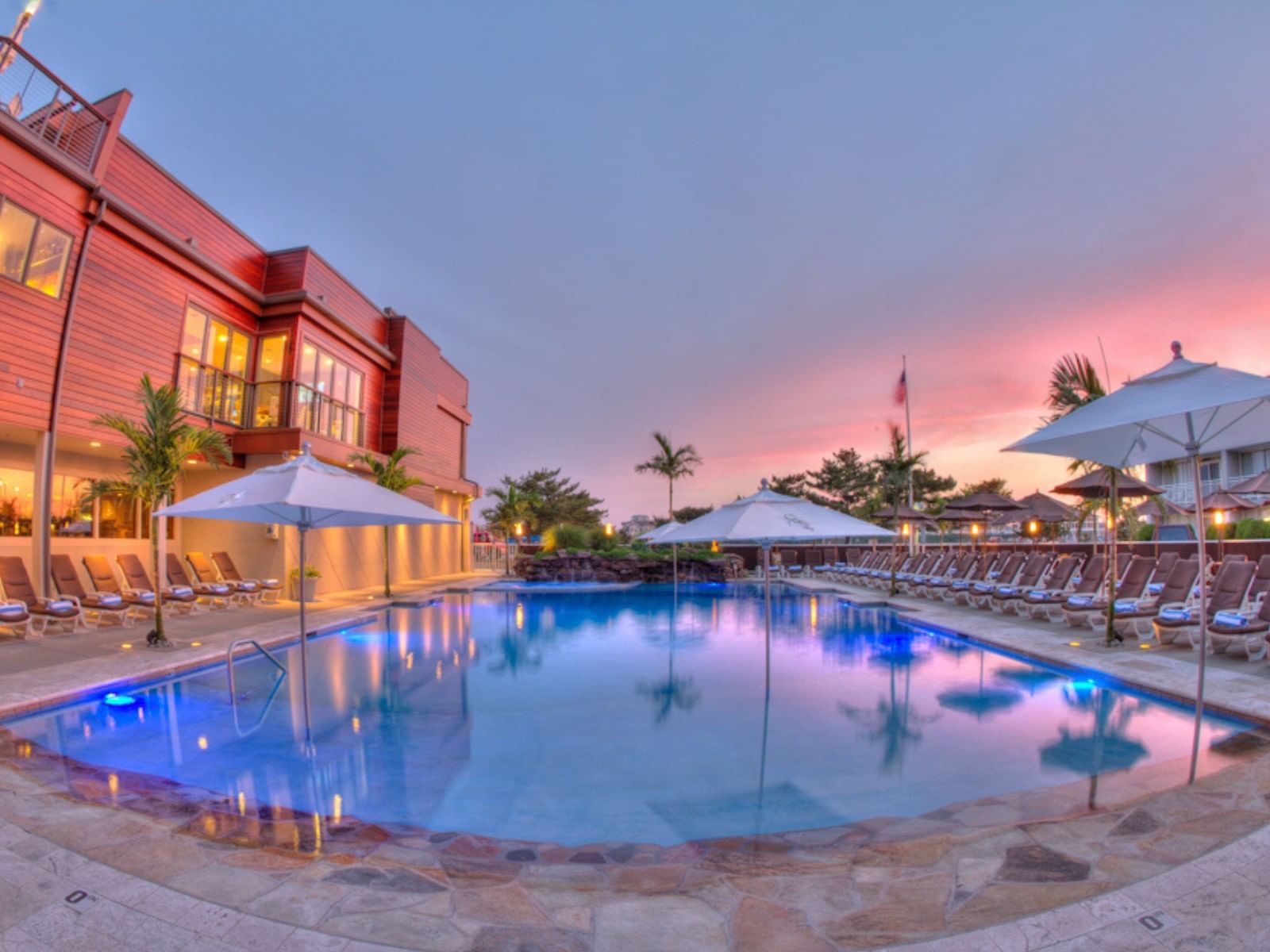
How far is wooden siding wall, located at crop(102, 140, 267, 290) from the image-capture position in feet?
40.0

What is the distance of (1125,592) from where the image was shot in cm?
1145

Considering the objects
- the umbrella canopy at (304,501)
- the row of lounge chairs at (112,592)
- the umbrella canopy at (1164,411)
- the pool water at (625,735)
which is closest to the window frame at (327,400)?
the row of lounge chairs at (112,592)

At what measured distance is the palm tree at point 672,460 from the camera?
3641cm

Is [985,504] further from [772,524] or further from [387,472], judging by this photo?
[387,472]

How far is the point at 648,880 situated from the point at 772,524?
4194mm

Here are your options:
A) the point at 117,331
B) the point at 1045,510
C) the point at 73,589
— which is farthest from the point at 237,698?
the point at 1045,510

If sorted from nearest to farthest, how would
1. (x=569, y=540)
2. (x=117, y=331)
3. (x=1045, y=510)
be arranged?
(x=117, y=331) < (x=1045, y=510) < (x=569, y=540)

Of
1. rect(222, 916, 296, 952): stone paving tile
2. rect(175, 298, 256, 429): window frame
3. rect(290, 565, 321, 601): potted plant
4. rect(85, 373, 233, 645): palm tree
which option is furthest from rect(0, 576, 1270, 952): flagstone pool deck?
rect(175, 298, 256, 429): window frame

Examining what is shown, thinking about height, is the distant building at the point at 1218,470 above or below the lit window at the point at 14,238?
below

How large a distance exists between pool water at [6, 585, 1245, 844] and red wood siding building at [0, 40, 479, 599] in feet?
20.1

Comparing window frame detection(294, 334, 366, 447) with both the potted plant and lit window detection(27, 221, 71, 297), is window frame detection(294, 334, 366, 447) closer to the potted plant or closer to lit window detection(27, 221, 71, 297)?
the potted plant

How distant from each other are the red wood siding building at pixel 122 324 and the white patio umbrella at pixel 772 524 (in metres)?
10.9

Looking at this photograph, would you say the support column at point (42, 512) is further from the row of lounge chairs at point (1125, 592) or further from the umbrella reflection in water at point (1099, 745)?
the row of lounge chairs at point (1125, 592)

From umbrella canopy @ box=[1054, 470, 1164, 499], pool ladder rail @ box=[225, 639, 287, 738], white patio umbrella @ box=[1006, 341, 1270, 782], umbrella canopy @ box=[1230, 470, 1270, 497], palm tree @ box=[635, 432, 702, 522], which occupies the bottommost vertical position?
pool ladder rail @ box=[225, 639, 287, 738]
